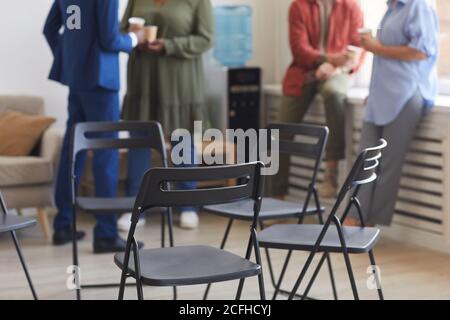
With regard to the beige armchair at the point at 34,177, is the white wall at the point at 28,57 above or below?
above

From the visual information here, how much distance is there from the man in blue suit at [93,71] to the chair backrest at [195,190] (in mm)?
1846

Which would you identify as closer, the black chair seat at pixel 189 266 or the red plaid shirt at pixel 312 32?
the black chair seat at pixel 189 266

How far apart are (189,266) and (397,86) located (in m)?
2.37

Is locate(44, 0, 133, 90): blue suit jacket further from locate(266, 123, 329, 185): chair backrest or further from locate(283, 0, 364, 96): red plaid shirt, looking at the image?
locate(283, 0, 364, 96): red plaid shirt

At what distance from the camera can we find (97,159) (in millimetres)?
4941

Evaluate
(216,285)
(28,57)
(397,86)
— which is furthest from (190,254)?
(28,57)

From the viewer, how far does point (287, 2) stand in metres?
6.48

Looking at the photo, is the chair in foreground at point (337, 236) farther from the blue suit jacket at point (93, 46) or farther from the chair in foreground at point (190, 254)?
the blue suit jacket at point (93, 46)

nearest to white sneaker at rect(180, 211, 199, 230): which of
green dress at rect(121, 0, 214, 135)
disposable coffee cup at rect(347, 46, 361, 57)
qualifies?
green dress at rect(121, 0, 214, 135)

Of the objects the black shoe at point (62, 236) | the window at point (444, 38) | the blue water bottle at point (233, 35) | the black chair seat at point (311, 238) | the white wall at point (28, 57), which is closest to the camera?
the black chair seat at point (311, 238)

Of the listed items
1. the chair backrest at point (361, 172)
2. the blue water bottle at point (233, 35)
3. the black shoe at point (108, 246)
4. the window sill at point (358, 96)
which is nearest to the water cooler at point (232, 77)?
the blue water bottle at point (233, 35)

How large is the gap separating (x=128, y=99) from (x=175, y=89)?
296 mm

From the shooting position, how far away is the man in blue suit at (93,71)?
471 cm

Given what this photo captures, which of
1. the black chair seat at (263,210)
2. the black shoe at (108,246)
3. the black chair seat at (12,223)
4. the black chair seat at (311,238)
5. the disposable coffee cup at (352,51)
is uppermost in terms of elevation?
the disposable coffee cup at (352,51)
